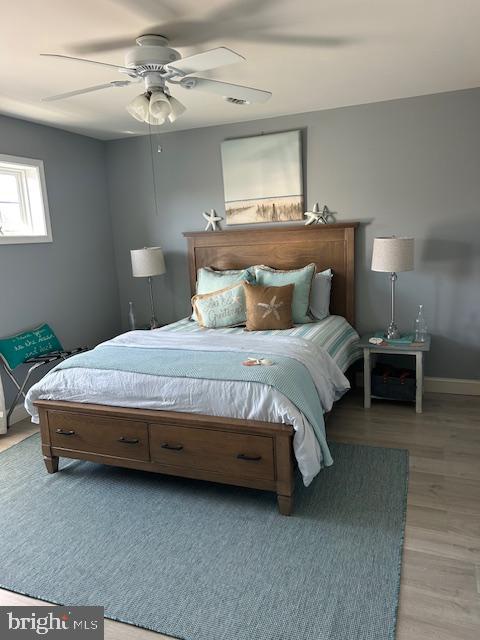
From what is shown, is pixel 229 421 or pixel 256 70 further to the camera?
pixel 256 70

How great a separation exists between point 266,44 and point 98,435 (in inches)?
91.7

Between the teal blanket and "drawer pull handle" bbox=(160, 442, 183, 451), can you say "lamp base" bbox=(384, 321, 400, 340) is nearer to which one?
the teal blanket

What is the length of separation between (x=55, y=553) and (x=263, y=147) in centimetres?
337

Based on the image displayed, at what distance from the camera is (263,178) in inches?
160

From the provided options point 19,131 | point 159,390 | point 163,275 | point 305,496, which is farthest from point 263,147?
point 305,496

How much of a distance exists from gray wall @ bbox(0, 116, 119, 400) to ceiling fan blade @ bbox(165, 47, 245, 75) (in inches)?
82.6

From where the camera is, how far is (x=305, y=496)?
8.07 ft

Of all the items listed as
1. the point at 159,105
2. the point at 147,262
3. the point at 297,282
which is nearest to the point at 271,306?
the point at 297,282

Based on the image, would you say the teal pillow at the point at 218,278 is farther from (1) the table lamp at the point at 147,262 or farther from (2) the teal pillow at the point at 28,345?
(2) the teal pillow at the point at 28,345

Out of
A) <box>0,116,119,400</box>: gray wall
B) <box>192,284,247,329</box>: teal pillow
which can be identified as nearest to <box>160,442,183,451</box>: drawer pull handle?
<box>192,284,247,329</box>: teal pillow

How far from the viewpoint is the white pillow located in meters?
3.76

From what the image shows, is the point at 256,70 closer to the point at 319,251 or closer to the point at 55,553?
the point at 319,251

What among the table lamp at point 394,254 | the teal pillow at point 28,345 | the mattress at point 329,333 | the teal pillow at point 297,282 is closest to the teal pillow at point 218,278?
the teal pillow at point 297,282

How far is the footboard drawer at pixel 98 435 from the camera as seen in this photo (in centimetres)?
255
